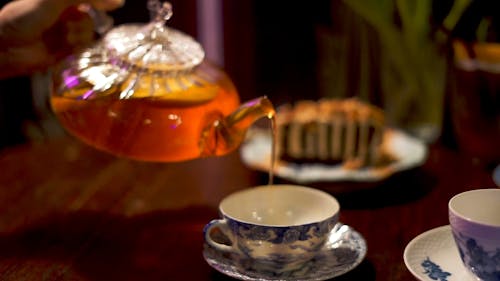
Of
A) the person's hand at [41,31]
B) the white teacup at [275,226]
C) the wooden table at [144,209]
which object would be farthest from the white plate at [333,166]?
the person's hand at [41,31]

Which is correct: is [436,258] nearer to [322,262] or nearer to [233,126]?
[322,262]

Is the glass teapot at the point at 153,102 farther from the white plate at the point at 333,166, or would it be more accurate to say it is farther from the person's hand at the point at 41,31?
the white plate at the point at 333,166

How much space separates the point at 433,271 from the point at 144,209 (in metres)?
0.40

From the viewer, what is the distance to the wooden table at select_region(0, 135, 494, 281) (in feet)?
2.33

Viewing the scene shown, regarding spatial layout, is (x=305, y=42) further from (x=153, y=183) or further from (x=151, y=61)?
(x=151, y=61)

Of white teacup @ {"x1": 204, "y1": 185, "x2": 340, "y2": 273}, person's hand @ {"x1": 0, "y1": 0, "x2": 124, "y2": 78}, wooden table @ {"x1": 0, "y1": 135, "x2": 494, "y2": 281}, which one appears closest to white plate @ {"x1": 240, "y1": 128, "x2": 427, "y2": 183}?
wooden table @ {"x1": 0, "y1": 135, "x2": 494, "y2": 281}

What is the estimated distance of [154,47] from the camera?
0.78 metres

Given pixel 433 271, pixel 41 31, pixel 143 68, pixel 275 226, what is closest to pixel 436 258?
pixel 433 271

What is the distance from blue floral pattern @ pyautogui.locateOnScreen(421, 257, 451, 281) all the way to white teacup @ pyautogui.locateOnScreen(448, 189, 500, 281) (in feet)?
0.08

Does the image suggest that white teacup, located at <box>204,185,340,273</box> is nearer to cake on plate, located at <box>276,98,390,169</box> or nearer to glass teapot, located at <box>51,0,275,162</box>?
glass teapot, located at <box>51,0,275,162</box>

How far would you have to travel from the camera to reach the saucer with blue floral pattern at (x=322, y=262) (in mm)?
655

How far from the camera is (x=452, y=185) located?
944 mm

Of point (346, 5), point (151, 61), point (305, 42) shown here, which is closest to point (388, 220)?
point (151, 61)

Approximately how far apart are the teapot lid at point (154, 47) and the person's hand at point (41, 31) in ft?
0.24
